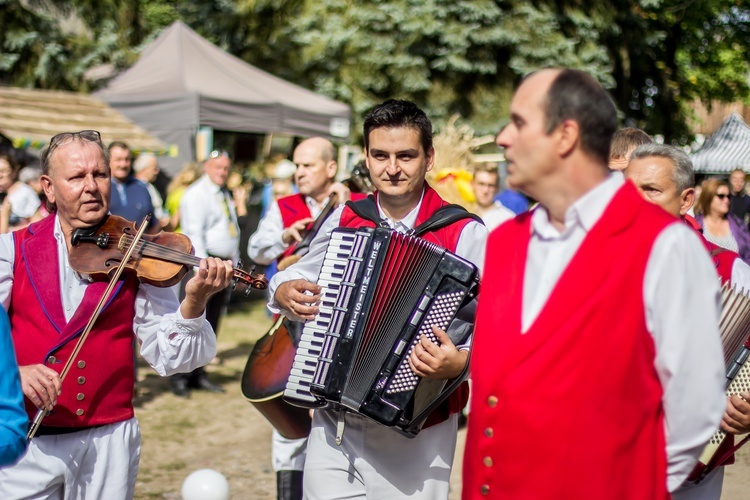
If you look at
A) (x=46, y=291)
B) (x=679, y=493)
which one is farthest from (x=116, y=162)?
(x=679, y=493)

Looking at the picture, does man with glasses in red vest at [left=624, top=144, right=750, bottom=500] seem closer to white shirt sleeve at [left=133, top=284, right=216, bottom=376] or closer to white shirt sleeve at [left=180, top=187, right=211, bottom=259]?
white shirt sleeve at [left=133, top=284, right=216, bottom=376]

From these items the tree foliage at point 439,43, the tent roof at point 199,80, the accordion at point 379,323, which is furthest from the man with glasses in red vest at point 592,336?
the tree foliage at point 439,43

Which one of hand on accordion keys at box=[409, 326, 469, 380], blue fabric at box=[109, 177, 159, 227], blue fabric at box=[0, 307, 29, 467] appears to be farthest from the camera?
blue fabric at box=[109, 177, 159, 227]

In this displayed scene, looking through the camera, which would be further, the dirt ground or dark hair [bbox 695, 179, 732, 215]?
dark hair [bbox 695, 179, 732, 215]

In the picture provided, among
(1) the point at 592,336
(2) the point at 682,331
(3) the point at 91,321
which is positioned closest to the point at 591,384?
(1) the point at 592,336

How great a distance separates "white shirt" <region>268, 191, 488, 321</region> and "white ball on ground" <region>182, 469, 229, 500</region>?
5.75 ft

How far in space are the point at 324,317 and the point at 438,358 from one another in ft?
1.76

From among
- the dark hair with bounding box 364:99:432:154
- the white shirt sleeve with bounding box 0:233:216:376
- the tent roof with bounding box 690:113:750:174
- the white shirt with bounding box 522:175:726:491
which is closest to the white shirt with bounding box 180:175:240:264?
the white shirt sleeve with bounding box 0:233:216:376

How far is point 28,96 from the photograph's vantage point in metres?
12.6

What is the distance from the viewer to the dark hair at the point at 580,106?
228cm

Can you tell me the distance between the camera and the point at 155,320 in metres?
3.40

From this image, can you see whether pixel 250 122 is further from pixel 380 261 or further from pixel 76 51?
pixel 380 261

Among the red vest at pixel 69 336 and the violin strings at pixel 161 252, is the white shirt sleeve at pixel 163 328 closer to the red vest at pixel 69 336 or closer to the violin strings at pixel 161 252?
the red vest at pixel 69 336

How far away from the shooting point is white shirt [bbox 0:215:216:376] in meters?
3.30
